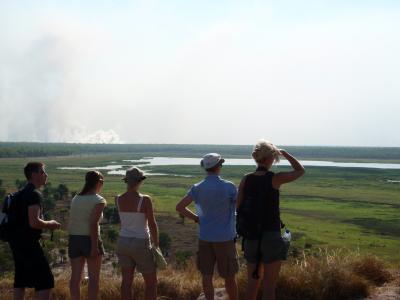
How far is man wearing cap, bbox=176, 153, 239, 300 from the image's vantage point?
4.97m

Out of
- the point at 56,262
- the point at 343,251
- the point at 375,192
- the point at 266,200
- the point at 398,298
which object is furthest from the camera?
the point at 375,192

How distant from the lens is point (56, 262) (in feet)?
116

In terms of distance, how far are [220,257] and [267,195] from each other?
0.88 m

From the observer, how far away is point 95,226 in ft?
16.5

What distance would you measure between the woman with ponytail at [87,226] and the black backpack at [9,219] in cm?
58

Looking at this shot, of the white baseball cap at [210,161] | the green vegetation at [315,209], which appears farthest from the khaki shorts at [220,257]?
the green vegetation at [315,209]

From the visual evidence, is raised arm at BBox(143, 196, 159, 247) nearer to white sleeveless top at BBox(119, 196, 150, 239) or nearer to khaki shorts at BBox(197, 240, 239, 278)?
white sleeveless top at BBox(119, 196, 150, 239)

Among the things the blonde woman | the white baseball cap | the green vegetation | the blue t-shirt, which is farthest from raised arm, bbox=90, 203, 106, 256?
the green vegetation

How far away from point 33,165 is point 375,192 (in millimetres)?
82536

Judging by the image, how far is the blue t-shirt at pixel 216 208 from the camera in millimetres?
4965

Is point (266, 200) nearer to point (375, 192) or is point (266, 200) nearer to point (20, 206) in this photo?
point (20, 206)

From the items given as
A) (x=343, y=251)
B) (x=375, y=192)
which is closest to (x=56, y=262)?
(x=343, y=251)

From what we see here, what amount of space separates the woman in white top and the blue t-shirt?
524mm

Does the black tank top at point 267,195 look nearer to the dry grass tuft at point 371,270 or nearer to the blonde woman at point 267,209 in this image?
the blonde woman at point 267,209
